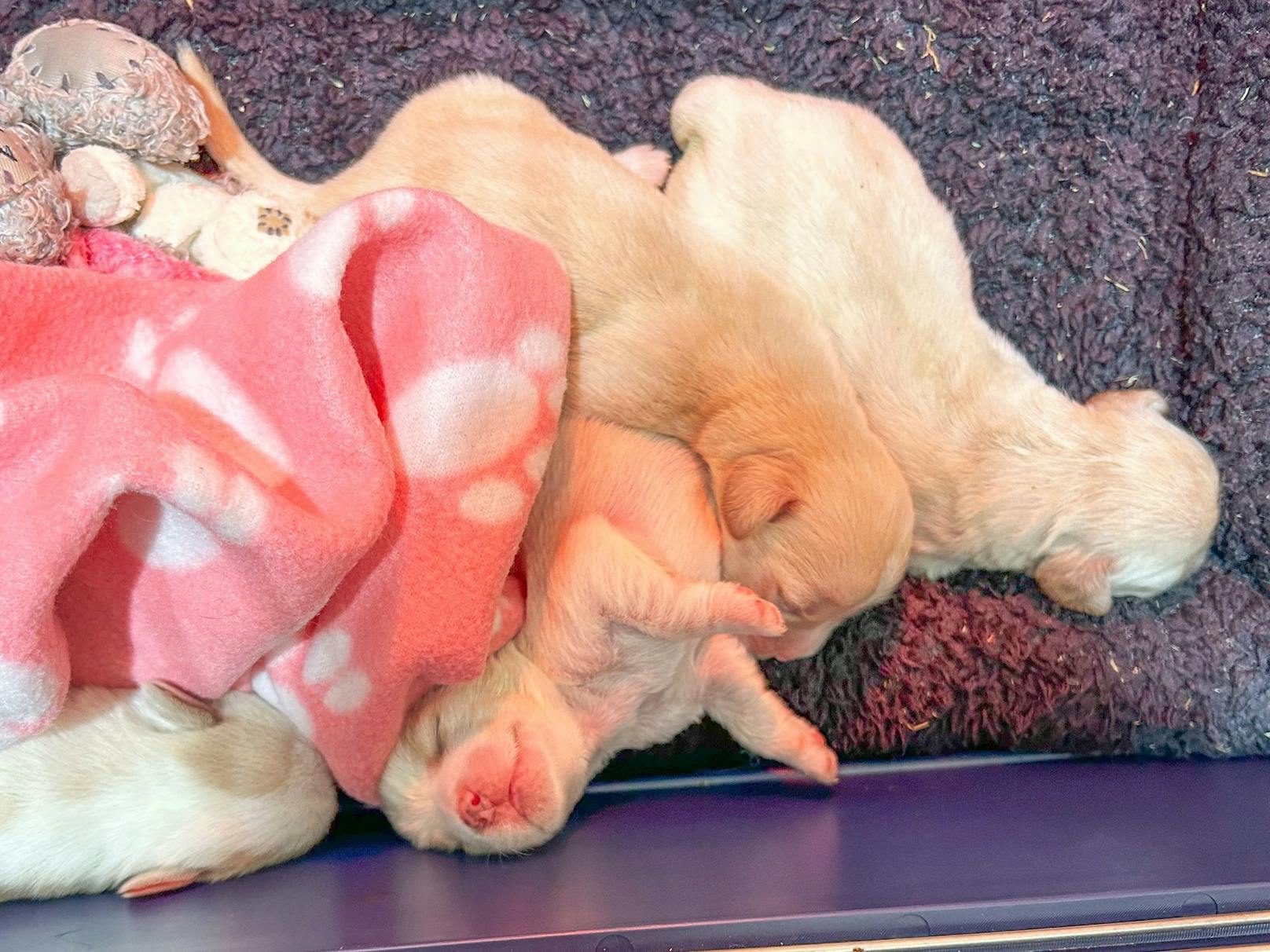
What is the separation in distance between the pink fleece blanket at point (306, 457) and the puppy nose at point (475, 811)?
0.52ft

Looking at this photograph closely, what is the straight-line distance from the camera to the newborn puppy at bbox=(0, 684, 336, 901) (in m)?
1.27

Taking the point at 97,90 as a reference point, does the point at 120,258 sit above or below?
below

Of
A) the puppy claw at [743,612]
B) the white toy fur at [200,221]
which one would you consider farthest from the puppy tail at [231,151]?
the puppy claw at [743,612]

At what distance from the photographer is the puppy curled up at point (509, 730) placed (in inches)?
50.8

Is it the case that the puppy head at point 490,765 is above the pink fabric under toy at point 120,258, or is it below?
below

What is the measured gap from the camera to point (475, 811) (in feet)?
4.37

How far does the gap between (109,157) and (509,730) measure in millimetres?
1027

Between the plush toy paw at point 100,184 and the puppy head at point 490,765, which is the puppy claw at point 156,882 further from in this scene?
the plush toy paw at point 100,184

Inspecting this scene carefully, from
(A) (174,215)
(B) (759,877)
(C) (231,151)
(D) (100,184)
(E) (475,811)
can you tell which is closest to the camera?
(B) (759,877)

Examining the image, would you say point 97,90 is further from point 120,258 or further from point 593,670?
point 593,670

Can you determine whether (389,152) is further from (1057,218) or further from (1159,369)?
(1159,369)

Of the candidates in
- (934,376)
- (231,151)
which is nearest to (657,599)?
(934,376)

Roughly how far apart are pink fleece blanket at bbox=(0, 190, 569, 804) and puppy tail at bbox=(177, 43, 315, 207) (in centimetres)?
31

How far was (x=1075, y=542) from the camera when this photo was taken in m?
1.79
